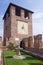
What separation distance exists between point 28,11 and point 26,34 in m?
3.64

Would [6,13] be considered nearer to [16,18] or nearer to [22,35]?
[16,18]

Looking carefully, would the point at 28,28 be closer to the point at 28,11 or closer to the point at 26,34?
the point at 26,34

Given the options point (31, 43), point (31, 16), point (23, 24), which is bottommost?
point (31, 43)

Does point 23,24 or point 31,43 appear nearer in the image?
point 31,43

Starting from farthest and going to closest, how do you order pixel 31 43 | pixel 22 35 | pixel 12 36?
pixel 22 35
pixel 12 36
pixel 31 43

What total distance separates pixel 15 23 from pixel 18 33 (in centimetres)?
152

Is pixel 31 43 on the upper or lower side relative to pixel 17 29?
lower

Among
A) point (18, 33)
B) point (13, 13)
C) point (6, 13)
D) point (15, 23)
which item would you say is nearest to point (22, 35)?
point (18, 33)

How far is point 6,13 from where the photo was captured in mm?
20219

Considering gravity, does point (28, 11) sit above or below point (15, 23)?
above

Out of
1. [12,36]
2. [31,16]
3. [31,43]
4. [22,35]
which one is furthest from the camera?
[31,16]

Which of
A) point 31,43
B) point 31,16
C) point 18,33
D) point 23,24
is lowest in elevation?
point 31,43

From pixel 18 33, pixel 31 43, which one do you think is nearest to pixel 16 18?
pixel 18 33

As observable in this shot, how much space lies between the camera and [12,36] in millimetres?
17359
